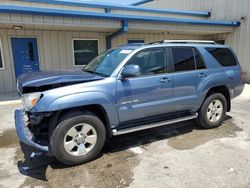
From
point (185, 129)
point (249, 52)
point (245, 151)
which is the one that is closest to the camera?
point (245, 151)

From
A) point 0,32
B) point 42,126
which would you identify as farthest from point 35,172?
point 0,32

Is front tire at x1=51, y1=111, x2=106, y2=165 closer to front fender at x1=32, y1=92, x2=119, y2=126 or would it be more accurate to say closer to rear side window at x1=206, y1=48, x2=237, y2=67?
front fender at x1=32, y1=92, x2=119, y2=126

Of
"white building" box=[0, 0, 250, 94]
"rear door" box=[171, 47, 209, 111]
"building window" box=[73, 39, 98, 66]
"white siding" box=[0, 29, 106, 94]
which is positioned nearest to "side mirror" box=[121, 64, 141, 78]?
"rear door" box=[171, 47, 209, 111]

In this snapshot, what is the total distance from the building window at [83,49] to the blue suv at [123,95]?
6060mm

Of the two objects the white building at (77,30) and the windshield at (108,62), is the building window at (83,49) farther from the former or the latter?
the windshield at (108,62)

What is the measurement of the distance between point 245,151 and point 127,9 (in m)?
11.2

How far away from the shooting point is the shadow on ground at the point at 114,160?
301 centimetres

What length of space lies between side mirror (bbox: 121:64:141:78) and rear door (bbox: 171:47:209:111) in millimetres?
980

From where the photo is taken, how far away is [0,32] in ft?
27.7

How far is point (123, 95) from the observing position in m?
3.56

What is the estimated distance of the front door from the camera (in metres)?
3.60

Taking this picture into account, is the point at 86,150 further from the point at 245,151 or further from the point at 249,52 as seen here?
the point at 249,52

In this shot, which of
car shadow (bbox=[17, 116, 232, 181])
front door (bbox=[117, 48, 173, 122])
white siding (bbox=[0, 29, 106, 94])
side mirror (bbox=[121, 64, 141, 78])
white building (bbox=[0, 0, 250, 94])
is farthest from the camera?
white siding (bbox=[0, 29, 106, 94])

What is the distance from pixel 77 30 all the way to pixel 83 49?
3.19 ft
